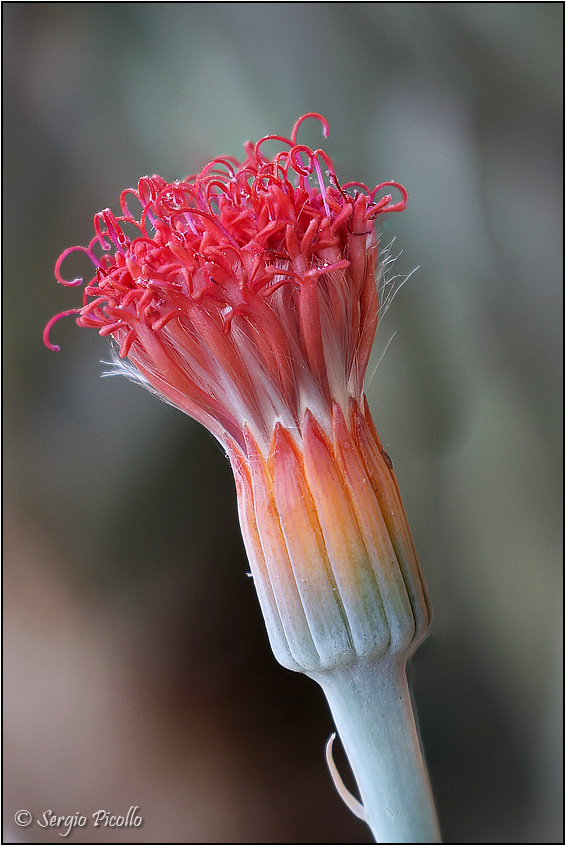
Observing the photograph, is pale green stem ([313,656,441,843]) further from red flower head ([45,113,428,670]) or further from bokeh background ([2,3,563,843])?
bokeh background ([2,3,563,843])

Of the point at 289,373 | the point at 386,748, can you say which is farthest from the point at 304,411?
→ the point at 386,748

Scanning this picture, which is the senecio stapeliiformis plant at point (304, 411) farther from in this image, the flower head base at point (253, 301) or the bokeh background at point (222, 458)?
the bokeh background at point (222, 458)

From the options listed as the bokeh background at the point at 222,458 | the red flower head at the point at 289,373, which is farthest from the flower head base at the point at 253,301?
the bokeh background at the point at 222,458

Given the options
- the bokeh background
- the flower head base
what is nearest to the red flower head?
the flower head base

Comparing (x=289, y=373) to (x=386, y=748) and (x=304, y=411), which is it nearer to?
(x=304, y=411)

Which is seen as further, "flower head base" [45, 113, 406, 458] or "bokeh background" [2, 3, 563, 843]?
"bokeh background" [2, 3, 563, 843]

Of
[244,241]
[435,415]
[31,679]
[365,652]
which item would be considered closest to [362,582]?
[365,652]

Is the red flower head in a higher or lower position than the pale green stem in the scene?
higher

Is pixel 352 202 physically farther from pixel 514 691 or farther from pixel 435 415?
pixel 514 691

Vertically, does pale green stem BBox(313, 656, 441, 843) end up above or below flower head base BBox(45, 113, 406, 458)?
below

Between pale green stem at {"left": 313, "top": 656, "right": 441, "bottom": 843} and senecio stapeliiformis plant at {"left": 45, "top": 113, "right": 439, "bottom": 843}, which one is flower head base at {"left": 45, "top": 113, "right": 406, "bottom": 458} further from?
pale green stem at {"left": 313, "top": 656, "right": 441, "bottom": 843}
